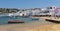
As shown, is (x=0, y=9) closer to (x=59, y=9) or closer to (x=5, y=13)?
(x=5, y=13)

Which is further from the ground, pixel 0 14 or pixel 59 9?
pixel 59 9

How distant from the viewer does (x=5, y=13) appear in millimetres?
146750

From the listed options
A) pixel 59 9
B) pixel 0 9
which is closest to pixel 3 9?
pixel 0 9

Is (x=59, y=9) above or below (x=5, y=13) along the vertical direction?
above

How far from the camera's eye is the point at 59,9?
5844 centimetres

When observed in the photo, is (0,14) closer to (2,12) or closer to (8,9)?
(2,12)

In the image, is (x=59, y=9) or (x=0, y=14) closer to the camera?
(x=59, y=9)

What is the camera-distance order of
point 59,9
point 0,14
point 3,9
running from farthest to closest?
point 3,9
point 0,14
point 59,9

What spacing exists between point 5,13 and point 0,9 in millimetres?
9213

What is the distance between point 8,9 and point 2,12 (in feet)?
40.6

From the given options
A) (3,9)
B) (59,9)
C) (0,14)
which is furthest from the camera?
(3,9)

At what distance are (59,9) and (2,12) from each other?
96.1 metres

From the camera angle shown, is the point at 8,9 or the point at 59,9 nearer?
the point at 59,9

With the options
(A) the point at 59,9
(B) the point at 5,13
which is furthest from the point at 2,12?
(A) the point at 59,9
